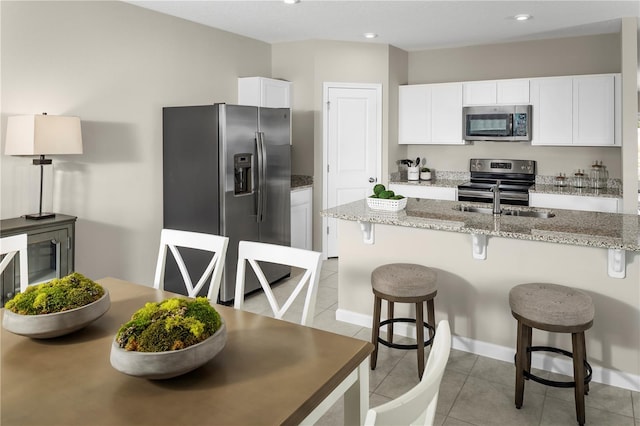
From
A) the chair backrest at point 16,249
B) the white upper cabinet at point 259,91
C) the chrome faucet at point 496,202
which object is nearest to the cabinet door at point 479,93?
the white upper cabinet at point 259,91

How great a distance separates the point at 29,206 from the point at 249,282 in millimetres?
1827

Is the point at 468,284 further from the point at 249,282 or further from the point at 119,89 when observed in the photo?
the point at 119,89

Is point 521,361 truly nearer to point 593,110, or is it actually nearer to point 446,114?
point 593,110

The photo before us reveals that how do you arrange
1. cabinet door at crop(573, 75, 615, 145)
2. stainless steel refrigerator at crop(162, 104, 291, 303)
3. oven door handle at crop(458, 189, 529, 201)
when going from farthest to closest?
oven door handle at crop(458, 189, 529, 201), cabinet door at crop(573, 75, 615, 145), stainless steel refrigerator at crop(162, 104, 291, 303)

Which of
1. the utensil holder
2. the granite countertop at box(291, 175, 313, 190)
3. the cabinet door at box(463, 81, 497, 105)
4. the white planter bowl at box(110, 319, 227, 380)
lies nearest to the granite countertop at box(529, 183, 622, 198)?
the cabinet door at box(463, 81, 497, 105)

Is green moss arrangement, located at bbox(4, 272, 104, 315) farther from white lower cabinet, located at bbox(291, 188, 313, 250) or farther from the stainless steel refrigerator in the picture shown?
white lower cabinet, located at bbox(291, 188, 313, 250)

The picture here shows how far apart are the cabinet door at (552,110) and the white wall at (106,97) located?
135 inches

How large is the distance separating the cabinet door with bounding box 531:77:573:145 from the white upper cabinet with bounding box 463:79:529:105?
0.36 feet

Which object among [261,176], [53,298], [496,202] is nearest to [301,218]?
[261,176]

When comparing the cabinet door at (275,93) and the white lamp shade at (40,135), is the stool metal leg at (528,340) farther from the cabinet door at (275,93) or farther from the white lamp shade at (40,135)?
the cabinet door at (275,93)

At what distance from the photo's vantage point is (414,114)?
5.76m

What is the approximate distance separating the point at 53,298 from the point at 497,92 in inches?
195

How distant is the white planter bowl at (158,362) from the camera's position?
1.20 meters

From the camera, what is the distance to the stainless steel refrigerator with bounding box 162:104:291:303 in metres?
3.90
